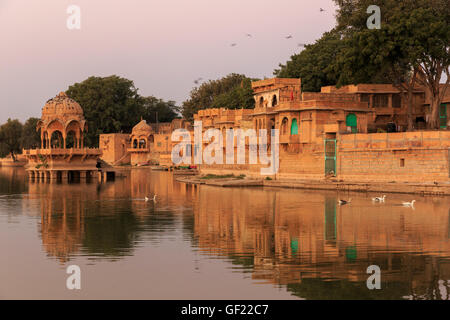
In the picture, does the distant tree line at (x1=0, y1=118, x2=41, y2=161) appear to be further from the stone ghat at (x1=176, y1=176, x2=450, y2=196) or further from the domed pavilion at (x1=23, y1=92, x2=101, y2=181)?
the stone ghat at (x1=176, y1=176, x2=450, y2=196)

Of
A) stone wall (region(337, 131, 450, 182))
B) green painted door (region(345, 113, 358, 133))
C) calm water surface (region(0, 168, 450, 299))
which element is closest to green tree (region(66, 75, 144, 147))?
green painted door (region(345, 113, 358, 133))

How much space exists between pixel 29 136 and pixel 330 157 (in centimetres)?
7417

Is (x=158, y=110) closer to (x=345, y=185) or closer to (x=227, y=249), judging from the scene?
(x=345, y=185)

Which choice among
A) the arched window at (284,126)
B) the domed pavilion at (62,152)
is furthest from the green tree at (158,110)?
the arched window at (284,126)

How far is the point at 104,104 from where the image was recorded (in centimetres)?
10069

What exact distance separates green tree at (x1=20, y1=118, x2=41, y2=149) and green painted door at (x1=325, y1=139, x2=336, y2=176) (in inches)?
2758

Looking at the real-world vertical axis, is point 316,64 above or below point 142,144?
above

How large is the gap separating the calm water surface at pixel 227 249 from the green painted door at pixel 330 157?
915 centimetres

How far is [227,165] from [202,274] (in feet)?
130

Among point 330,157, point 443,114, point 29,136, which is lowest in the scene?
point 330,157

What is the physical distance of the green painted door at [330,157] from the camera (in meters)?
42.1

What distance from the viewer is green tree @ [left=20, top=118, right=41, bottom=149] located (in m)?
104

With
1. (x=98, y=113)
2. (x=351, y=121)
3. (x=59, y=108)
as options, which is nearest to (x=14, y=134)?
(x=98, y=113)
